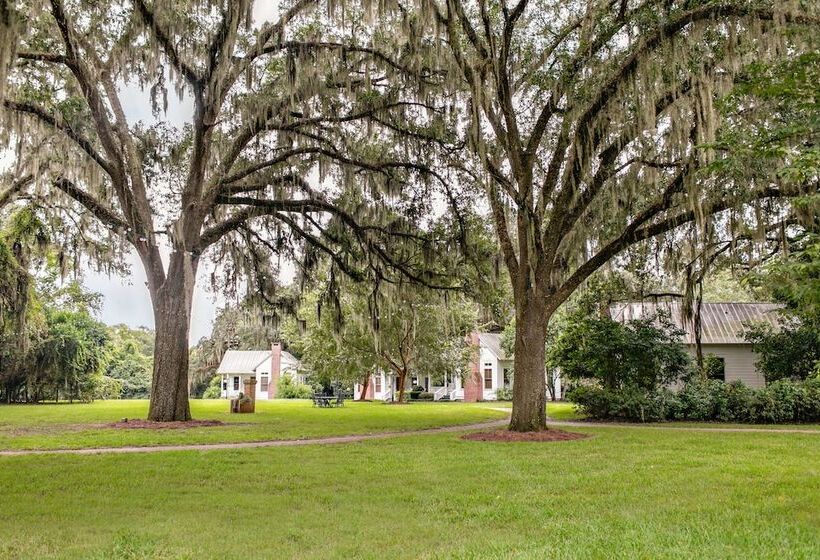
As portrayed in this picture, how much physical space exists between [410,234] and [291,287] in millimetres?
6546

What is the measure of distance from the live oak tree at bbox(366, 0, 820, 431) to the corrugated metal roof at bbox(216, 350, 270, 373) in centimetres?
4127

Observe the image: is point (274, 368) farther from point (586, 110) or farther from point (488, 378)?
point (586, 110)

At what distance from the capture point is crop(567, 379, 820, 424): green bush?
17766 millimetres

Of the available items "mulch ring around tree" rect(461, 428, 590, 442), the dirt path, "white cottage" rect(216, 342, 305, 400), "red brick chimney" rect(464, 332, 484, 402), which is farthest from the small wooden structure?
"white cottage" rect(216, 342, 305, 400)

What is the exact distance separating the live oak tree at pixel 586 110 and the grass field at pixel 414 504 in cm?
458

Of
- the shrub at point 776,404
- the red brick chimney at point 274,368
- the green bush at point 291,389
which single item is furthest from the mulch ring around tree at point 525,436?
the red brick chimney at point 274,368

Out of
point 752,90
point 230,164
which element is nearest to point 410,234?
point 230,164

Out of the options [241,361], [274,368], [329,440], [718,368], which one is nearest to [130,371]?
[241,361]

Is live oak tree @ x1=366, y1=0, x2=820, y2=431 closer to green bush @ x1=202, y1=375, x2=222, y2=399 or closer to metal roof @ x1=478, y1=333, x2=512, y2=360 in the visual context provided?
metal roof @ x1=478, y1=333, x2=512, y2=360

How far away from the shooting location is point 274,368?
169 feet

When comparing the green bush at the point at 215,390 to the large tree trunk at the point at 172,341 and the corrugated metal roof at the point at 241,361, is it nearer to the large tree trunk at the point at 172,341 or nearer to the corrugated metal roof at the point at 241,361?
the corrugated metal roof at the point at 241,361

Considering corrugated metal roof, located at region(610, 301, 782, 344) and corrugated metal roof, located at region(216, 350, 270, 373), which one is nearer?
corrugated metal roof, located at region(610, 301, 782, 344)

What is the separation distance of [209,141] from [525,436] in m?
10.2

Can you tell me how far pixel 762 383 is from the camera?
85.0ft
